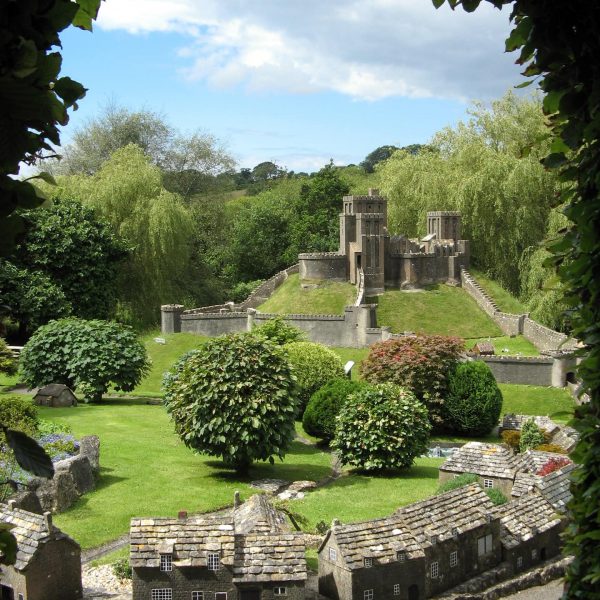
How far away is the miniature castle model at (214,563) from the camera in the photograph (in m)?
14.4

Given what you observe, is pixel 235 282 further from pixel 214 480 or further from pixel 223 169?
pixel 214 480

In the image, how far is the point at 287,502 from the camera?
71.0 feet

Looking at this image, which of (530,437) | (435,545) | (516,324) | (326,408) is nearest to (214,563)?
(435,545)

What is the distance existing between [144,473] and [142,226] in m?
30.8

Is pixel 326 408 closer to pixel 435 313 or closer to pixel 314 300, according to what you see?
pixel 435 313

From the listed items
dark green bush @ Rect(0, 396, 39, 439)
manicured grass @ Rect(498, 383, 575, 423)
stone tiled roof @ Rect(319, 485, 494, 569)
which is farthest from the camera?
manicured grass @ Rect(498, 383, 575, 423)

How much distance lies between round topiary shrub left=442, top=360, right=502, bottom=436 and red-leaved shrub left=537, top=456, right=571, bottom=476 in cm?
1046

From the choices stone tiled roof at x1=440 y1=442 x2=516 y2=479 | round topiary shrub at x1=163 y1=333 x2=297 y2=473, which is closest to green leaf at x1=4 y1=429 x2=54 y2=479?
stone tiled roof at x1=440 y1=442 x2=516 y2=479

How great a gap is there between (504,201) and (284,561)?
143 ft

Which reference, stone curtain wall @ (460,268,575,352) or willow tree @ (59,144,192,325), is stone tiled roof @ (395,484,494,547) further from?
willow tree @ (59,144,192,325)

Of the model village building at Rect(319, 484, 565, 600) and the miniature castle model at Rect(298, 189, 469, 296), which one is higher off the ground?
the miniature castle model at Rect(298, 189, 469, 296)

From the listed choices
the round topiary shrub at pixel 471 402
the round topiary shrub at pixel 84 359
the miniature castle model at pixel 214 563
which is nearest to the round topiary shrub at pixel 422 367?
the round topiary shrub at pixel 471 402

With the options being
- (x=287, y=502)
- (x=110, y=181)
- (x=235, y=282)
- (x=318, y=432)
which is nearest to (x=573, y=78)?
(x=287, y=502)

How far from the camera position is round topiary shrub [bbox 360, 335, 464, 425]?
3388 centimetres
